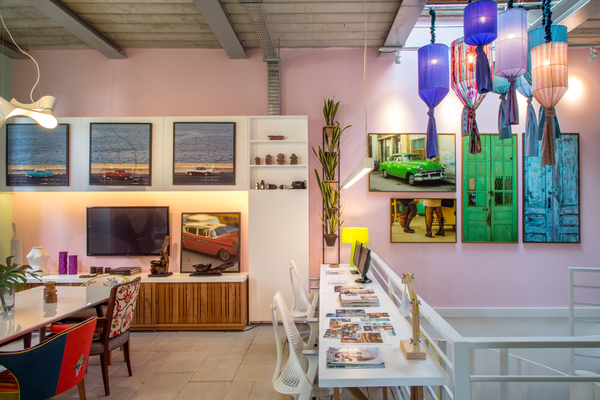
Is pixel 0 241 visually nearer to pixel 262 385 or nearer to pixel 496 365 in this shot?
pixel 262 385

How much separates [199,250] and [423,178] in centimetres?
342

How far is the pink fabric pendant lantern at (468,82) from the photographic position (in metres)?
2.66

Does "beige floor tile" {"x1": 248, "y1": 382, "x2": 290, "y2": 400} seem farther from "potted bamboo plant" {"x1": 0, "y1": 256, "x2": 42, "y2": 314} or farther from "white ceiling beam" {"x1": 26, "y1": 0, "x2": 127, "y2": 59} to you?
"white ceiling beam" {"x1": 26, "y1": 0, "x2": 127, "y2": 59}

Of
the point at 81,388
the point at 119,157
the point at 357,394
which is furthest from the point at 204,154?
the point at 357,394

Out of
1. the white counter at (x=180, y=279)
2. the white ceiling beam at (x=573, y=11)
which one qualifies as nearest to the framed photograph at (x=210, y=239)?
the white counter at (x=180, y=279)

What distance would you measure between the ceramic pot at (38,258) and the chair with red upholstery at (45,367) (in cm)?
270

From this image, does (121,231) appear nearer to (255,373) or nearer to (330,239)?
(255,373)

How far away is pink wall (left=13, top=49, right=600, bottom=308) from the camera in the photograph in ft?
16.1

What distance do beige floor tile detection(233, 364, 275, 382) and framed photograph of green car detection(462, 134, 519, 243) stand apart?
3.31 m

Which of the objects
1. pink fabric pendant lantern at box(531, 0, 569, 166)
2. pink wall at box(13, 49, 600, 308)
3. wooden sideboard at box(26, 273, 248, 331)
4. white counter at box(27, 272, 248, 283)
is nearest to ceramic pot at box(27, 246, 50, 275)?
white counter at box(27, 272, 248, 283)

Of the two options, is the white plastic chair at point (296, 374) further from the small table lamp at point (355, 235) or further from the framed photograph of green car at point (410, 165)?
the framed photograph of green car at point (410, 165)

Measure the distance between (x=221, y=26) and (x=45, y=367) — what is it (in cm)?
373

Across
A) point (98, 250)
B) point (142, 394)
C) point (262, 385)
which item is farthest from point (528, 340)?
point (98, 250)

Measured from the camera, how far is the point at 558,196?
4867mm
